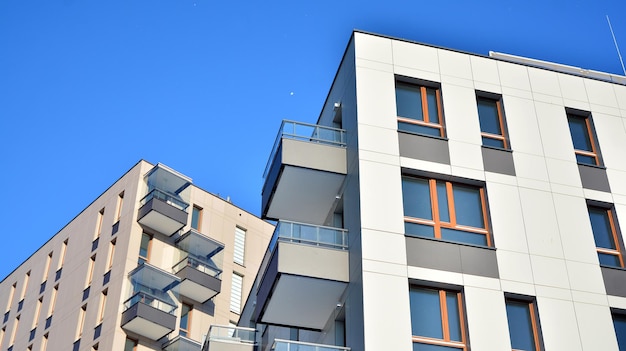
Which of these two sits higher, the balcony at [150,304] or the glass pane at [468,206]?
the balcony at [150,304]

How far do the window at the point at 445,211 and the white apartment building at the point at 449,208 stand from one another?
0.12 feet

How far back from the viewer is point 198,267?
49.7 meters

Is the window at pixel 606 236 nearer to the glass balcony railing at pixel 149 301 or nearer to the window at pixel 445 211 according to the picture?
the window at pixel 445 211

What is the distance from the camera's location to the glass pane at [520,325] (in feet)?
69.2

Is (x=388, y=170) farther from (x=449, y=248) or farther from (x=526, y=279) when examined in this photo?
(x=526, y=279)

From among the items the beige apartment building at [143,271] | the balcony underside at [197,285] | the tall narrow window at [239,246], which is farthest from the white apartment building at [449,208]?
Answer: the tall narrow window at [239,246]

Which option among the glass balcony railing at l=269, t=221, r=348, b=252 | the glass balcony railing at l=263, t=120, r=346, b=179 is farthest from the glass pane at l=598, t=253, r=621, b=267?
the glass balcony railing at l=263, t=120, r=346, b=179

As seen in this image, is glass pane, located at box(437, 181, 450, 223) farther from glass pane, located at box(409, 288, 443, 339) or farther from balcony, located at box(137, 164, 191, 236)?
balcony, located at box(137, 164, 191, 236)

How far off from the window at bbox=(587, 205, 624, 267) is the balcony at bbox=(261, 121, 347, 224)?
265 inches

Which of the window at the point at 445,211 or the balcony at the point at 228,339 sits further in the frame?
the balcony at the point at 228,339

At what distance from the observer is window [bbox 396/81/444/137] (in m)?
24.3

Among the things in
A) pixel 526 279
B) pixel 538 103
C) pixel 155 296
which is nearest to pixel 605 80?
pixel 538 103

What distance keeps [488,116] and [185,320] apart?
92.4 ft

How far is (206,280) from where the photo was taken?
162ft
